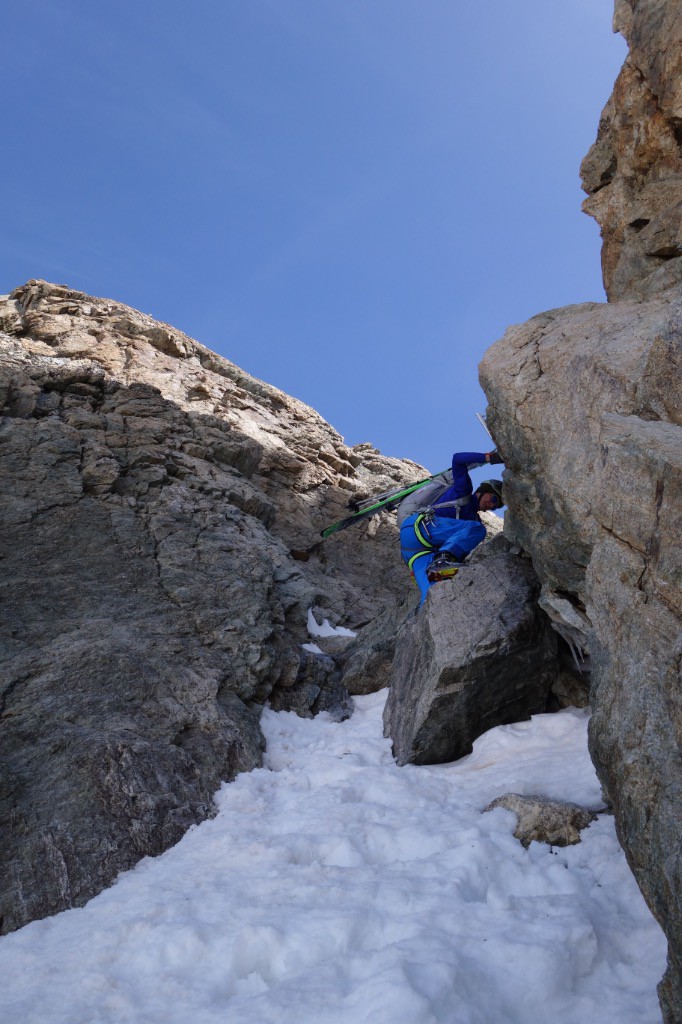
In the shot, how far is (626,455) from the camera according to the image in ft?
19.3

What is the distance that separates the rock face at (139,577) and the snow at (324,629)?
1.10 ft

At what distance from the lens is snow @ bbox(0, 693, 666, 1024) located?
14.6ft

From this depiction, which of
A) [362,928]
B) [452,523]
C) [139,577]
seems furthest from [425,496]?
[362,928]

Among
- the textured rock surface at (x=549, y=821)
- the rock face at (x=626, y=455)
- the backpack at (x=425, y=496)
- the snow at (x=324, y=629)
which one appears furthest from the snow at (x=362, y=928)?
the backpack at (x=425, y=496)

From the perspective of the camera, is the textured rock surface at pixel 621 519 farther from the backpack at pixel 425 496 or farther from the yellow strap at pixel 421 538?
the backpack at pixel 425 496

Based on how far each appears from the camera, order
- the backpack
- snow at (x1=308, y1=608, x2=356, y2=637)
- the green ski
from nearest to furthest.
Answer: snow at (x1=308, y1=608, x2=356, y2=637), the backpack, the green ski

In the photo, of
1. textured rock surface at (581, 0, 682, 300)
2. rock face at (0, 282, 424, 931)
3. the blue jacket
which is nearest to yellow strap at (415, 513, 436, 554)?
the blue jacket

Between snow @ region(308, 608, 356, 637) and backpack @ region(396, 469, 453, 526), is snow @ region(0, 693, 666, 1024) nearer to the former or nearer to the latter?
snow @ region(308, 608, 356, 637)

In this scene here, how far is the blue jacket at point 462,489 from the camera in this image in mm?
13453

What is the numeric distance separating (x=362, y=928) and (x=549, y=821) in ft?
7.64

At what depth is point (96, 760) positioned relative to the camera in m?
8.05

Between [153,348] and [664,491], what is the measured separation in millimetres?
15719

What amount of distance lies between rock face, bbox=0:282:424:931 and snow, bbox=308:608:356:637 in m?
0.33

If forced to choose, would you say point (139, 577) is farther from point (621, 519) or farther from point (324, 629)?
point (621, 519)
